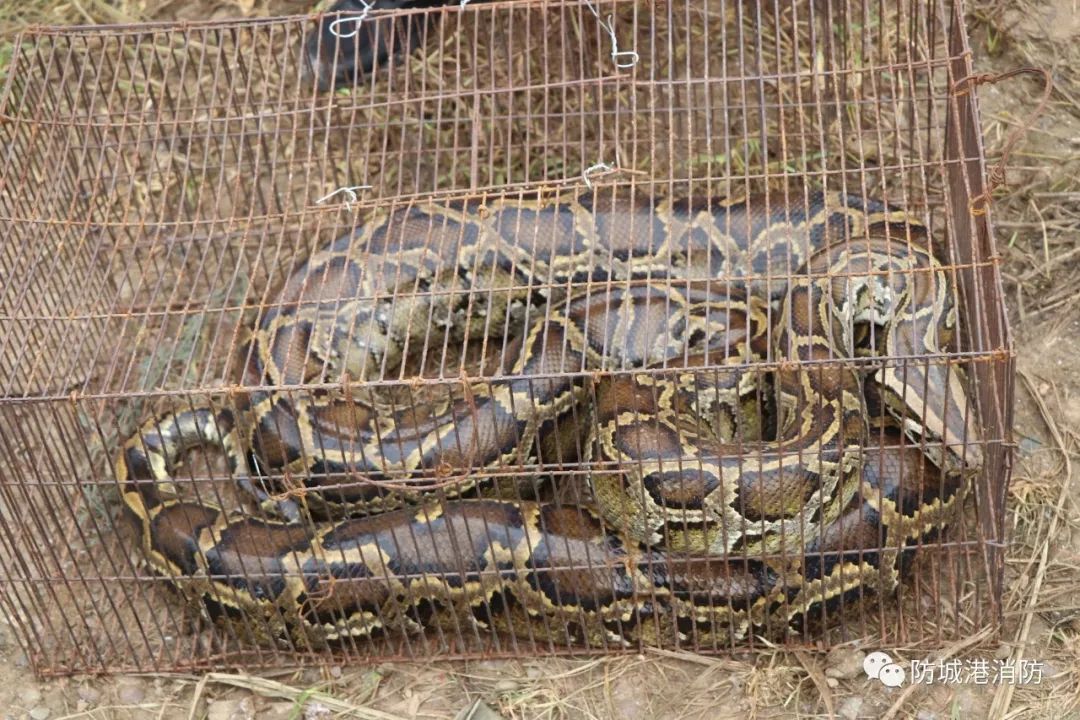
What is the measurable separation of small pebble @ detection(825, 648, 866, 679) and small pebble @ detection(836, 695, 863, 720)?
0.10m

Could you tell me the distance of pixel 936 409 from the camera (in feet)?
17.4

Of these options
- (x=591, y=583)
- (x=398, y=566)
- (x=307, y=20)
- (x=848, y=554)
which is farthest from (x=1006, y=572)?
(x=307, y=20)

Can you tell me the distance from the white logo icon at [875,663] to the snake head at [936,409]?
817mm

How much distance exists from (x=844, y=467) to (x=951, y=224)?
117 centimetres

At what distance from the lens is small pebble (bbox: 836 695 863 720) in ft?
17.2

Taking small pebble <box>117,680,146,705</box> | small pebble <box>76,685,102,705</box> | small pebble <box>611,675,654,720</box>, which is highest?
small pebble <box>76,685,102,705</box>

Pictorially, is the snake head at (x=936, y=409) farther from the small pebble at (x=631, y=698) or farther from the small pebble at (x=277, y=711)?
the small pebble at (x=277, y=711)

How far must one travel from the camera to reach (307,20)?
619 centimetres

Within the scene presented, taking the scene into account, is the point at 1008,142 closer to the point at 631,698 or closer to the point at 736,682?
the point at 736,682

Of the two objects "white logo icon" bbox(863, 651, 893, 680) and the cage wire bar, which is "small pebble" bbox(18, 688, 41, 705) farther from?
"white logo icon" bbox(863, 651, 893, 680)

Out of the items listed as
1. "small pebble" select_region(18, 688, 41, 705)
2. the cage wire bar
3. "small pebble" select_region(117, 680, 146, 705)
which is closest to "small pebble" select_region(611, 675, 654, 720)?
the cage wire bar

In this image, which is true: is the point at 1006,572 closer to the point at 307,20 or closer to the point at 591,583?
the point at 591,583

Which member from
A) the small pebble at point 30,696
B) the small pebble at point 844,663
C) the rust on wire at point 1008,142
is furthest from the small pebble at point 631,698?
the small pebble at point 30,696

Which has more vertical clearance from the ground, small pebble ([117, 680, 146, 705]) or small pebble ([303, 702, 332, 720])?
small pebble ([117, 680, 146, 705])
